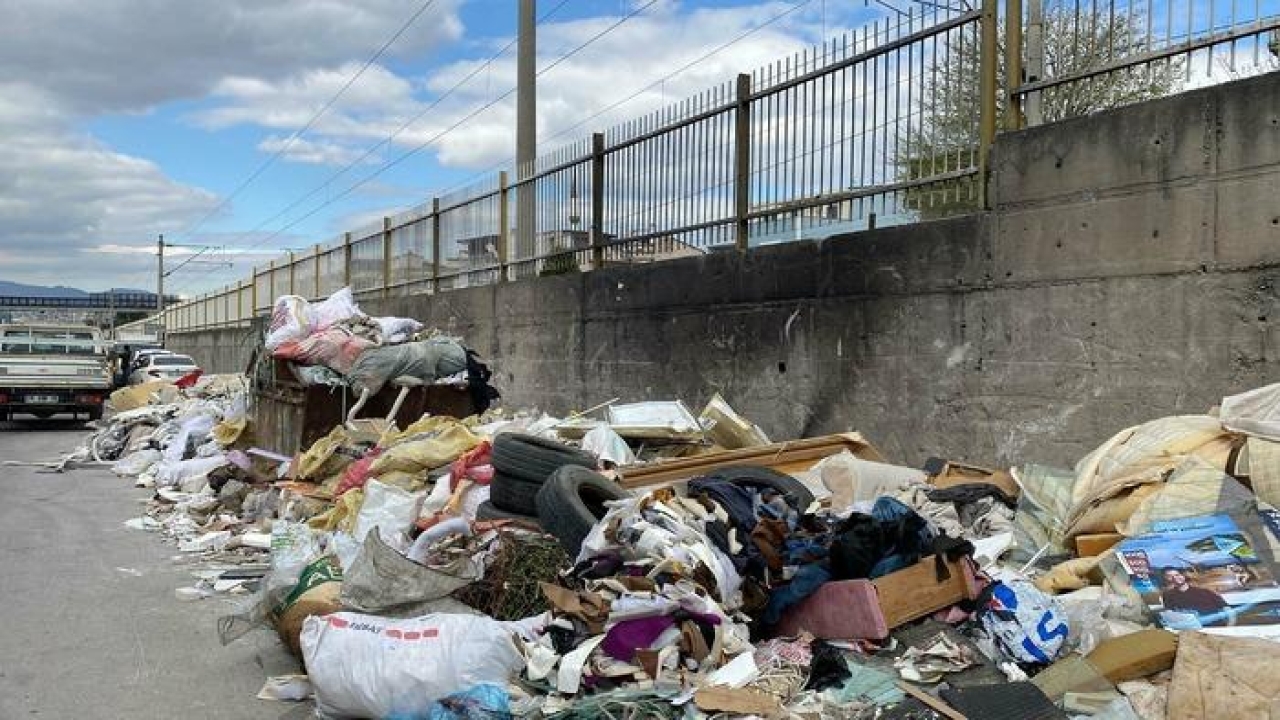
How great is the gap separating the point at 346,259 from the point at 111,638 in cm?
1777

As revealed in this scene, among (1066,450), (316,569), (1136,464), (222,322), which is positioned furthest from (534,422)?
(222,322)

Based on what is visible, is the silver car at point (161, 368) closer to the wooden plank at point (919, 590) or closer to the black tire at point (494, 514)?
the black tire at point (494, 514)

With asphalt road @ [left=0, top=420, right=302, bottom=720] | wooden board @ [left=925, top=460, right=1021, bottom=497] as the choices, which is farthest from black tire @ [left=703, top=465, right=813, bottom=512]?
asphalt road @ [left=0, top=420, right=302, bottom=720]

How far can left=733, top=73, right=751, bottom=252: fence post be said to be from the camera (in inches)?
356

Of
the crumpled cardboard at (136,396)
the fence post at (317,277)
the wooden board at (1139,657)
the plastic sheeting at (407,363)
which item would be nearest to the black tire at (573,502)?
the wooden board at (1139,657)

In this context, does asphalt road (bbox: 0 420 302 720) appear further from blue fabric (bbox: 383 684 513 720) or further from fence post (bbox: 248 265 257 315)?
fence post (bbox: 248 265 257 315)

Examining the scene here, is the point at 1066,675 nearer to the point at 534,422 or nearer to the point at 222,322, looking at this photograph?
the point at 534,422

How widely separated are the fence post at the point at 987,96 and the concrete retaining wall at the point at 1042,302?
156 millimetres

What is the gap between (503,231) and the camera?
1455 cm

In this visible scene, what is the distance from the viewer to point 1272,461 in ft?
14.9

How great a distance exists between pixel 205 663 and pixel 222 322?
35.9m

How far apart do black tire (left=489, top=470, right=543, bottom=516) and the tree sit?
3.44m

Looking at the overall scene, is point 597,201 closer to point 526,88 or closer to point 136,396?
point 526,88

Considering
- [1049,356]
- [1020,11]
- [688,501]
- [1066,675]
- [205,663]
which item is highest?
[1020,11]
